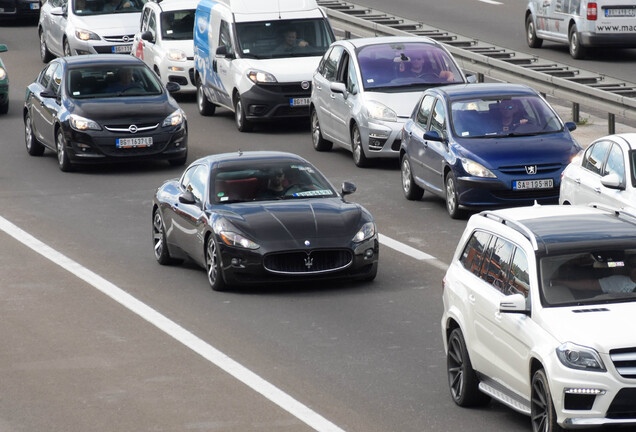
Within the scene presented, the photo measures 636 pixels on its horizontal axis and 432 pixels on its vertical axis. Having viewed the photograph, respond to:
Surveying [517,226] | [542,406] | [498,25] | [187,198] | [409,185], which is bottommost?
[498,25]

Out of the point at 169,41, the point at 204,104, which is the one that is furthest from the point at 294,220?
the point at 169,41

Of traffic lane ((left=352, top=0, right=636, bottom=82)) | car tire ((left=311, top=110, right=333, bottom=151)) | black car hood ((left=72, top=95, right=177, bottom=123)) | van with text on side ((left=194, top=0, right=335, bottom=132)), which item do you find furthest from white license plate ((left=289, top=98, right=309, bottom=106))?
traffic lane ((left=352, top=0, right=636, bottom=82))

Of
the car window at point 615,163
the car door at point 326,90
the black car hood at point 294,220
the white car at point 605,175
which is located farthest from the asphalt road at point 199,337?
the car door at point 326,90

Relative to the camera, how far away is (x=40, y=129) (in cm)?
2702

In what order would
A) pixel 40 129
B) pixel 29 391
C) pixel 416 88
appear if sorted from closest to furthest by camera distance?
pixel 29 391 → pixel 416 88 → pixel 40 129

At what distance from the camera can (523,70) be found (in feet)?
91.6

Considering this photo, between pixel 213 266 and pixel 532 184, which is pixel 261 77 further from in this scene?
pixel 213 266

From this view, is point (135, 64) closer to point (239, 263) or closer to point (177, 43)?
point (177, 43)

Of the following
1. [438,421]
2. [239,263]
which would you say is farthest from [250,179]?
[438,421]

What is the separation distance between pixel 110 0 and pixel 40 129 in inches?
442

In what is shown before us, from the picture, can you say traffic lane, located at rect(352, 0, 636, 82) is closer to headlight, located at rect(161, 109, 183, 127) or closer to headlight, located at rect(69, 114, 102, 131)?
headlight, located at rect(161, 109, 183, 127)

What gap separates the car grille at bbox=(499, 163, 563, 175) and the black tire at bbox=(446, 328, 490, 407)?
8240 mm

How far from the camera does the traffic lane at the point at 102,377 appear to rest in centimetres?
1188

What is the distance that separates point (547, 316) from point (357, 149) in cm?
1481
